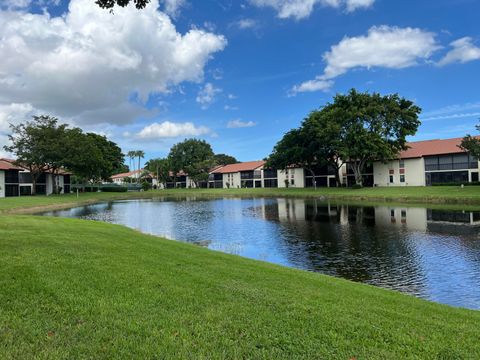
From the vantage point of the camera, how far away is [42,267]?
812cm

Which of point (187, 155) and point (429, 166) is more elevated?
point (187, 155)

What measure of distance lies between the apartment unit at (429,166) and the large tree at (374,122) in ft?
22.3

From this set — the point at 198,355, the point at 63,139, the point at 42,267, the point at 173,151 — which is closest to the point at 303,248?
the point at 42,267

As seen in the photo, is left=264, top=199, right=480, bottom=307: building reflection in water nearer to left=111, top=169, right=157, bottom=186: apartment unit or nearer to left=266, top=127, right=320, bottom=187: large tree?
left=266, top=127, right=320, bottom=187: large tree

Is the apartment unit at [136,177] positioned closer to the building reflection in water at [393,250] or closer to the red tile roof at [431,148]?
the red tile roof at [431,148]

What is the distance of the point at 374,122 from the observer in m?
67.0

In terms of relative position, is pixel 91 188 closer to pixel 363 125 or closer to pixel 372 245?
pixel 363 125

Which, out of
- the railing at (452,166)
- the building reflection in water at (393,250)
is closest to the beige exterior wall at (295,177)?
the railing at (452,166)

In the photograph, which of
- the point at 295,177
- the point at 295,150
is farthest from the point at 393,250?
the point at 295,177

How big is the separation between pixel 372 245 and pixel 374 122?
169 feet

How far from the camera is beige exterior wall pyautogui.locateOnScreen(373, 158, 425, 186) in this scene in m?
72.5

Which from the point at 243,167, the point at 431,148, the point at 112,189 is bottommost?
the point at 112,189

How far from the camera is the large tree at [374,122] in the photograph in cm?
6450

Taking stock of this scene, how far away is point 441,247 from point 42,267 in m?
18.5
